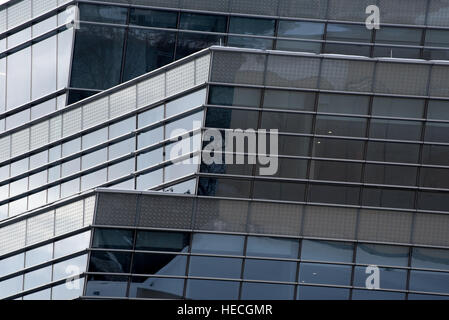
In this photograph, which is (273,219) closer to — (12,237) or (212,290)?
(212,290)

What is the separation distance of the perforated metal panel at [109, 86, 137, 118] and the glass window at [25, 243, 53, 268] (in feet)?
17.1

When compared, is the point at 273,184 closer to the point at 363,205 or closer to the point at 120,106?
the point at 363,205

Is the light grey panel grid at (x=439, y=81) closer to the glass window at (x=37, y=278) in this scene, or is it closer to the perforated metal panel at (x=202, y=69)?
the perforated metal panel at (x=202, y=69)

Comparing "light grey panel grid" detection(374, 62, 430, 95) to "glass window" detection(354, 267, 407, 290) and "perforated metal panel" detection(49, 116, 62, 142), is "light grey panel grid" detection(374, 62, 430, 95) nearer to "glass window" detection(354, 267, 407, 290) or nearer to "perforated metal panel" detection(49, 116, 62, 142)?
"glass window" detection(354, 267, 407, 290)

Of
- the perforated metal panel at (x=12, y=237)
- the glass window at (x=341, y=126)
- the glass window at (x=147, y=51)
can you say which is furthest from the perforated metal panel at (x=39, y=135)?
the glass window at (x=341, y=126)

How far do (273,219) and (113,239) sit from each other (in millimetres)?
4916

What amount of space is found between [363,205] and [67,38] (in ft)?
44.4

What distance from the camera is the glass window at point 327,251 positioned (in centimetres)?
4359

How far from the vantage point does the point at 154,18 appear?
1992 inches

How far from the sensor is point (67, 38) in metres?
51.1

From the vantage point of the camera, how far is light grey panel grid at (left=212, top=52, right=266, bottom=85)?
4397cm

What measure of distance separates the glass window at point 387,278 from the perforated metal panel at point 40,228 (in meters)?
9.85

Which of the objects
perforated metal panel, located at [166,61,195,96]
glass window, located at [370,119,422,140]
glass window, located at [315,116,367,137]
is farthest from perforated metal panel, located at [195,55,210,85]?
glass window, located at [370,119,422,140]
